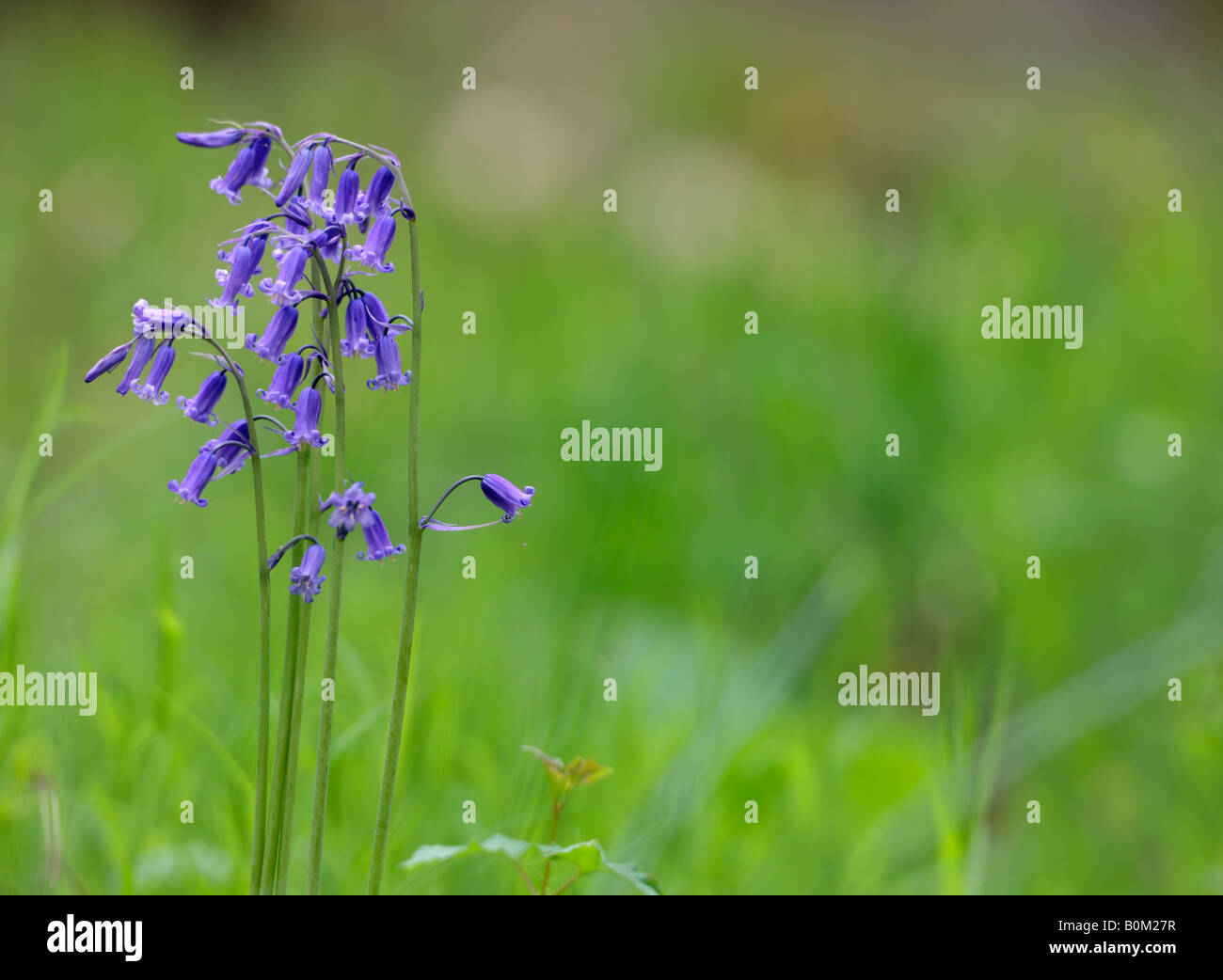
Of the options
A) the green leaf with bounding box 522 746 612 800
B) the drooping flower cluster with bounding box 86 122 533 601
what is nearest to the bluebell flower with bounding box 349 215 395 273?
the drooping flower cluster with bounding box 86 122 533 601

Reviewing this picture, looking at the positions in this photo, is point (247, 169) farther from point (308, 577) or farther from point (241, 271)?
point (308, 577)

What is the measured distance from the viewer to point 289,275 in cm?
138

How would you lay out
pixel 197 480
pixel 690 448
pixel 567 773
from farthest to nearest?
pixel 690 448 → pixel 567 773 → pixel 197 480

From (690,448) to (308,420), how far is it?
3655 millimetres

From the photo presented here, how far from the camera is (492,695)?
257cm

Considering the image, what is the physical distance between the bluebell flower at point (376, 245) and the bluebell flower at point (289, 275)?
67 mm

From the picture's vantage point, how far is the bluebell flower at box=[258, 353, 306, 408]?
143 cm

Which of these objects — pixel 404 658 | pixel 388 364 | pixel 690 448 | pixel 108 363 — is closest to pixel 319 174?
pixel 388 364

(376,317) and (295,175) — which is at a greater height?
(295,175)

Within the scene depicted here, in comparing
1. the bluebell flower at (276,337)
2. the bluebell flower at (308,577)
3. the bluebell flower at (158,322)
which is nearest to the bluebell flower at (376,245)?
the bluebell flower at (276,337)

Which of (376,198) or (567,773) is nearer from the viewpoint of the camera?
(376,198)

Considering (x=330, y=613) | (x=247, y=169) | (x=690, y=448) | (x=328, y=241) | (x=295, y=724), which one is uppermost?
(x=690, y=448)

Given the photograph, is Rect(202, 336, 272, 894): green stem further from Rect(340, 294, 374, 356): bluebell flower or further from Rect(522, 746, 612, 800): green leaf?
Rect(522, 746, 612, 800): green leaf

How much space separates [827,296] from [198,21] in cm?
624
